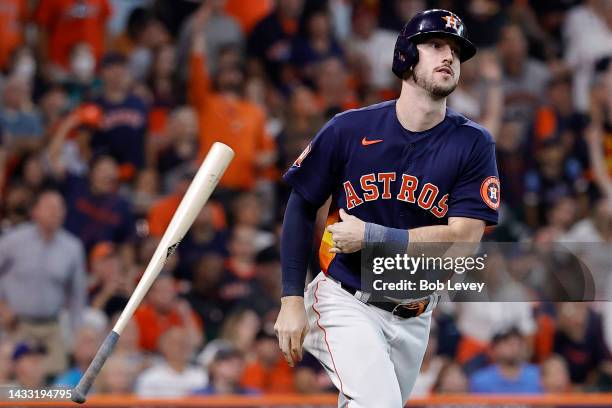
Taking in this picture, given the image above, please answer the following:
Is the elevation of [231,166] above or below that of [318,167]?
below

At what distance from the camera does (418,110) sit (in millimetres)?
4395

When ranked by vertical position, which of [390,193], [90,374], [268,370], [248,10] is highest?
[248,10]

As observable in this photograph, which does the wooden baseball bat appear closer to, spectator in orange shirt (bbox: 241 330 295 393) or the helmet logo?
the helmet logo

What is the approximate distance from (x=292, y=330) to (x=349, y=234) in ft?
1.39

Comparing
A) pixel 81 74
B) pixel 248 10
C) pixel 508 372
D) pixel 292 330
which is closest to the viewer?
pixel 292 330

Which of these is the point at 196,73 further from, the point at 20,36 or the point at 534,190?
the point at 534,190

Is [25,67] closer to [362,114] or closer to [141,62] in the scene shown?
[141,62]

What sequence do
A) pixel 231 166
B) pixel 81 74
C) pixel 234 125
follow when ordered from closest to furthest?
pixel 231 166, pixel 234 125, pixel 81 74

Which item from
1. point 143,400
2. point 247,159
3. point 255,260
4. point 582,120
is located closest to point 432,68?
point 143,400

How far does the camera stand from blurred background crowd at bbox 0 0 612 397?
7633 mm

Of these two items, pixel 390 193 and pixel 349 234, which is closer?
pixel 349 234

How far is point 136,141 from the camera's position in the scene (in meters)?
8.91

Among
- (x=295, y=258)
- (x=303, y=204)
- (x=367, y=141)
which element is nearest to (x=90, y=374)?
(x=295, y=258)

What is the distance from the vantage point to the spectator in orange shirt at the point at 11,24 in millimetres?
9711
